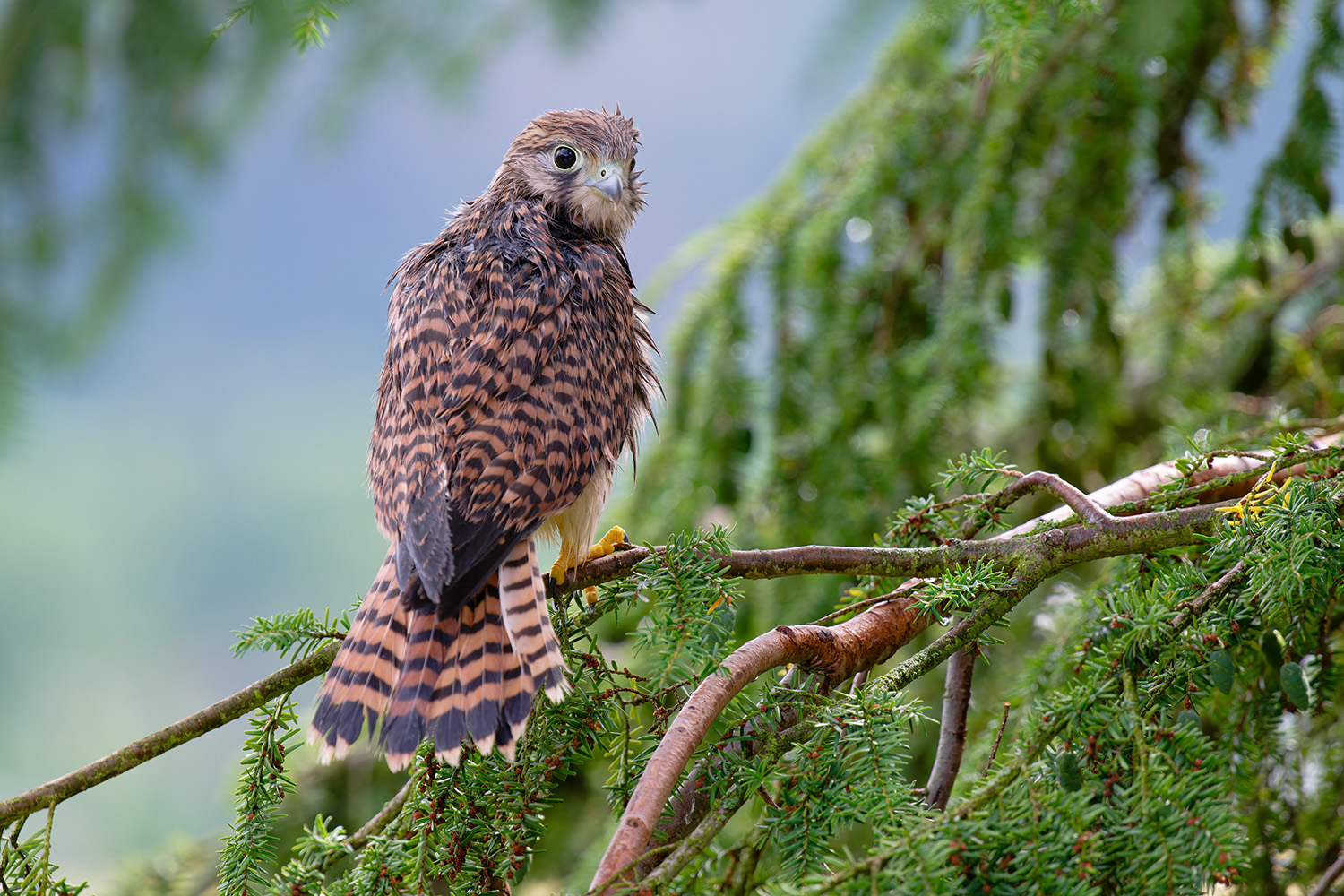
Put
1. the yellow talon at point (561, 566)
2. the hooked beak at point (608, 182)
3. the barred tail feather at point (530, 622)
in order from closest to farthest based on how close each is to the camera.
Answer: the barred tail feather at point (530, 622)
the yellow talon at point (561, 566)
the hooked beak at point (608, 182)

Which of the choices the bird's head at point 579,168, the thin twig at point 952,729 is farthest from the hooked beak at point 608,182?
the thin twig at point 952,729

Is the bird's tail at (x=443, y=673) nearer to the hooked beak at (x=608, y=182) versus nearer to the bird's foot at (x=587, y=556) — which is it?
the bird's foot at (x=587, y=556)

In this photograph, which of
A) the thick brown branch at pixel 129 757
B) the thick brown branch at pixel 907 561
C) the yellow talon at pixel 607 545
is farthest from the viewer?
the yellow talon at pixel 607 545

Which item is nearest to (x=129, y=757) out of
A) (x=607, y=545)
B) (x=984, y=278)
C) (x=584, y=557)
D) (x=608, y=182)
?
(x=584, y=557)

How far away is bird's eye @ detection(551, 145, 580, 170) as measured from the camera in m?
2.26

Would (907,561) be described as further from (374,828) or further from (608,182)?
(608,182)

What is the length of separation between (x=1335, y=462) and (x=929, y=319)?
1.36 m

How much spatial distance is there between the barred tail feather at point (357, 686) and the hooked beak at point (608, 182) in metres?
1.16

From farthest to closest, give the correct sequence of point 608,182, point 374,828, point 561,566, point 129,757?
1. point 608,182
2. point 561,566
3. point 374,828
4. point 129,757

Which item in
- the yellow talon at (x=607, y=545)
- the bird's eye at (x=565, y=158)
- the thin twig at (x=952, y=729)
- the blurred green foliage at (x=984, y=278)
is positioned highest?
the bird's eye at (x=565, y=158)

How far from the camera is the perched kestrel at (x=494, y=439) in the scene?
1.30 meters

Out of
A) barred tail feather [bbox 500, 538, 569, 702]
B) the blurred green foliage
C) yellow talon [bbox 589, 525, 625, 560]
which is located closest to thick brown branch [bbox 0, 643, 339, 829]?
barred tail feather [bbox 500, 538, 569, 702]

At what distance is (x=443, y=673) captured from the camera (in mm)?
1323

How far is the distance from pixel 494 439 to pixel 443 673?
0.39 metres
